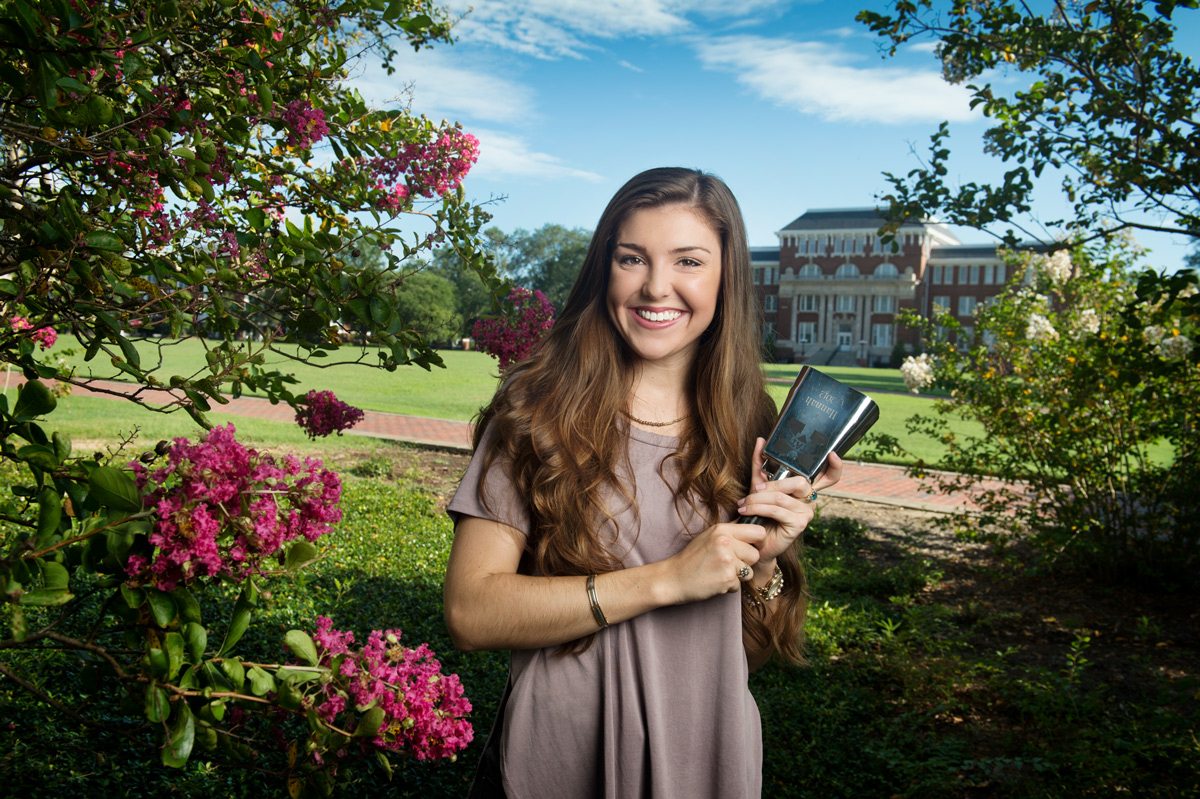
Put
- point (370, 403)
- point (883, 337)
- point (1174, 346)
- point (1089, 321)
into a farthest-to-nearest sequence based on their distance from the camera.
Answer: point (883, 337) → point (370, 403) → point (1089, 321) → point (1174, 346)

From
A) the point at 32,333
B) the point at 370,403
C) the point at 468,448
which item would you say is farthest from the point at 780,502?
the point at 370,403

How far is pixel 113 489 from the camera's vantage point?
1.11 m

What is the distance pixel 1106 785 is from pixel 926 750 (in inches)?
28.8

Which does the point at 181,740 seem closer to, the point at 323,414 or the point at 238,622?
the point at 238,622

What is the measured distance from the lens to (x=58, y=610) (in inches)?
149

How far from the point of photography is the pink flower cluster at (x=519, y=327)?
3.52 m

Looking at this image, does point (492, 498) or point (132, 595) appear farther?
point (492, 498)

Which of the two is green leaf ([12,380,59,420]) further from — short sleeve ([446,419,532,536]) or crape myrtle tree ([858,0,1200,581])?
crape myrtle tree ([858,0,1200,581])

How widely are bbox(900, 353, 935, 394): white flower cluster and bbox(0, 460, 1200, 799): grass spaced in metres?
1.86

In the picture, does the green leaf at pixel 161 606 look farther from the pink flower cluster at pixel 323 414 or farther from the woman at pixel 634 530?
the pink flower cluster at pixel 323 414

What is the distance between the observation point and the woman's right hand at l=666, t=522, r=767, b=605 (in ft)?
4.42

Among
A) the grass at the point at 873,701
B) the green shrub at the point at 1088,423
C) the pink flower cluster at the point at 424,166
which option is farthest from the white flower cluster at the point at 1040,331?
the pink flower cluster at the point at 424,166

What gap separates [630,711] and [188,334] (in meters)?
1.61

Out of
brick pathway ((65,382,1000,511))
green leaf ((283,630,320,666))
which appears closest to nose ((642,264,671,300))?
green leaf ((283,630,320,666))
